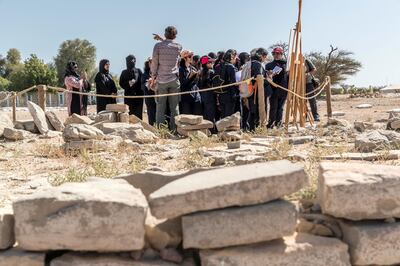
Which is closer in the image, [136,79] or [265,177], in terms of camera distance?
[265,177]

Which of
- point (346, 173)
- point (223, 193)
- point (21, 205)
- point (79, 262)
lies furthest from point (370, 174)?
point (21, 205)

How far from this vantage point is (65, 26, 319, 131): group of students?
9.17 metres

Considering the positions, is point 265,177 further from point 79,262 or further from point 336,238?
point 79,262

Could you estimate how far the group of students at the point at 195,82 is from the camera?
9172mm

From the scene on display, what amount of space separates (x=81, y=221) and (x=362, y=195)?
163 centimetres

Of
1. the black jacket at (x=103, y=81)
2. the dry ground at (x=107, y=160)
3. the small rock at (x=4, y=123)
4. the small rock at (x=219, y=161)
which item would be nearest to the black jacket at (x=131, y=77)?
the black jacket at (x=103, y=81)

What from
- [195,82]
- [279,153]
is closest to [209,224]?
[279,153]

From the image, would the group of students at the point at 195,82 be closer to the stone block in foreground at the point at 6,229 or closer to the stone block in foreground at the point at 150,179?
the stone block in foreground at the point at 150,179

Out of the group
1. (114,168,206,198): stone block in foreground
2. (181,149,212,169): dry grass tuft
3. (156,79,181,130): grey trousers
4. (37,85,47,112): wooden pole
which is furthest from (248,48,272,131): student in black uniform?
(114,168,206,198): stone block in foreground

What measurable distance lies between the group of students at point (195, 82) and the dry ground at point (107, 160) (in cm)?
149

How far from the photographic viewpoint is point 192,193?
2838 mm

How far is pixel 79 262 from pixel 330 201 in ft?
4.93

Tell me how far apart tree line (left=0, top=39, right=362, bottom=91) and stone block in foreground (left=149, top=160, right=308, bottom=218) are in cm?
2409

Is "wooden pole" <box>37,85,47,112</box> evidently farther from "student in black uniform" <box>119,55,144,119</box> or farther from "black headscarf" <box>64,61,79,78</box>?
"student in black uniform" <box>119,55,144,119</box>
